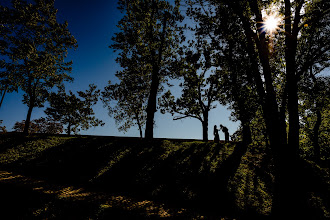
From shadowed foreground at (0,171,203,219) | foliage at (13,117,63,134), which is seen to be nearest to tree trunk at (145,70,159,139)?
shadowed foreground at (0,171,203,219)

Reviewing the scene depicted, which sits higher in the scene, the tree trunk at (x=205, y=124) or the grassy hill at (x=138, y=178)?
the tree trunk at (x=205, y=124)

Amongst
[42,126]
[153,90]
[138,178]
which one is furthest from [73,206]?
[42,126]

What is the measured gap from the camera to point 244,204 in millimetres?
6816

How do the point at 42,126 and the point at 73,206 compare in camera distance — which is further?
the point at 42,126

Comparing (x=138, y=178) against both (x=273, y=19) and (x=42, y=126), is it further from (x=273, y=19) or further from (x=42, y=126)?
(x=42, y=126)

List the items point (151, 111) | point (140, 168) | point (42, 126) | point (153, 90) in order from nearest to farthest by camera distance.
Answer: point (140, 168), point (151, 111), point (153, 90), point (42, 126)

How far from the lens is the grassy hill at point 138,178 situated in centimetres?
578

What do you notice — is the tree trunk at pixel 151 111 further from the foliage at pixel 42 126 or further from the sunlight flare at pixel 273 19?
the foliage at pixel 42 126

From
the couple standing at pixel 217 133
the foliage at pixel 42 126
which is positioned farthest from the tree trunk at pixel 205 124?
the foliage at pixel 42 126

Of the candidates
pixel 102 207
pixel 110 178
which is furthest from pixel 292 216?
pixel 110 178

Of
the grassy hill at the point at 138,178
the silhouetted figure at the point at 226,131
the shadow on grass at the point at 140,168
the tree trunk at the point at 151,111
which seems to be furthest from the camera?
the silhouetted figure at the point at 226,131

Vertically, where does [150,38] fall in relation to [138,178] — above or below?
above

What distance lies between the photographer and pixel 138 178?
8.62m

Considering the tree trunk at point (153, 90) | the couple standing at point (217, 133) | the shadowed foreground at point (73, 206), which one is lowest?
the shadowed foreground at point (73, 206)
